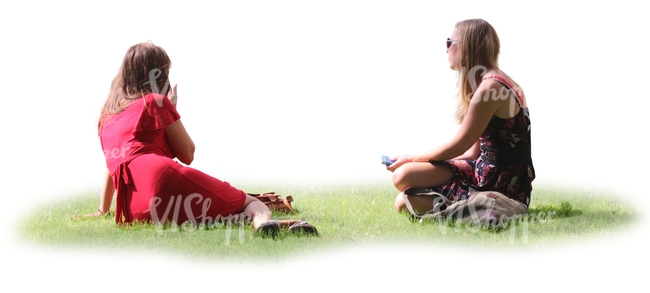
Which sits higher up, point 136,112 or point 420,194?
point 136,112

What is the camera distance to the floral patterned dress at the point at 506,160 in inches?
315

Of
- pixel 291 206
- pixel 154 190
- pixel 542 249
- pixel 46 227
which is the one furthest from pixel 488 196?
pixel 46 227

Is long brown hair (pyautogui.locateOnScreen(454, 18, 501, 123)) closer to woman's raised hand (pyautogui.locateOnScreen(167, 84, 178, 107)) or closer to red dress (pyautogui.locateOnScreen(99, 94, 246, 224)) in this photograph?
red dress (pyautogui.locateOnScreen(99, 94, 246, 224))

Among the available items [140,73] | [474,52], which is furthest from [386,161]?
[140,73]

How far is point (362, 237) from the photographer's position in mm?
7391

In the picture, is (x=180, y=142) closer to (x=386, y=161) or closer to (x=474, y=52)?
(x=386, y=161)

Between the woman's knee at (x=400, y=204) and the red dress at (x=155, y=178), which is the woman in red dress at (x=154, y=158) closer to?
the red dress at (x=155, y=178)

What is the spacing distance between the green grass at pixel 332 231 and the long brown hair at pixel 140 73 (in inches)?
48.8

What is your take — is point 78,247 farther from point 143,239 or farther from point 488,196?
point 488,196

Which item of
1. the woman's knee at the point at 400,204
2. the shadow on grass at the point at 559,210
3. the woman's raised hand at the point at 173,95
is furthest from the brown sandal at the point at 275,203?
the shadow on grass at the point at 559,210

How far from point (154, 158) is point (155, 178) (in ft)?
0.68

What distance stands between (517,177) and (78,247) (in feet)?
13.8

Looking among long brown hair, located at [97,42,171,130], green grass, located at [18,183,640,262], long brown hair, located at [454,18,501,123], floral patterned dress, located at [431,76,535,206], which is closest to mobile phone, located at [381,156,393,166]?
green grass, located at [18,183,640,262]

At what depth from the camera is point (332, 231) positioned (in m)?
7.58
